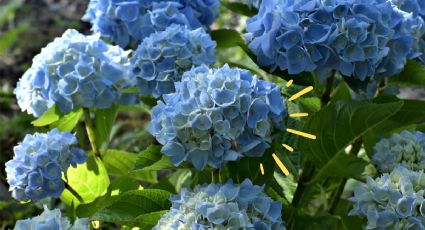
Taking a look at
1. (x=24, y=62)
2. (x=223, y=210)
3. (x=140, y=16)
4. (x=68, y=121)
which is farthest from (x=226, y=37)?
(x=24, y=62)

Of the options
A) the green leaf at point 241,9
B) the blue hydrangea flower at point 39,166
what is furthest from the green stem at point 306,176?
the blue hydrangea flower at point 39,166

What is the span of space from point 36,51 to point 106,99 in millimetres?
2488

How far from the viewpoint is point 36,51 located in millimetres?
4082

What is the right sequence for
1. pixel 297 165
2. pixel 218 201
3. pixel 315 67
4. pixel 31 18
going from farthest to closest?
pixel 31 18 < pixel 297 165 < pixel 315 67 < pixel 218 201

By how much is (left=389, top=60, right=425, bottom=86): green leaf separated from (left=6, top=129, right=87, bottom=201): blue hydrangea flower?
845 mm

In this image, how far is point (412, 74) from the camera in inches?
67.8

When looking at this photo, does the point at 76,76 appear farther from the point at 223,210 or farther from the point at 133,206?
the point at 223,210

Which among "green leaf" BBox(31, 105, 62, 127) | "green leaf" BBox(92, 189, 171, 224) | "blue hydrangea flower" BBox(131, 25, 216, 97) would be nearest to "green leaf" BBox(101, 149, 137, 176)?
"green leaf" BBox(31, 105, 62, 127)

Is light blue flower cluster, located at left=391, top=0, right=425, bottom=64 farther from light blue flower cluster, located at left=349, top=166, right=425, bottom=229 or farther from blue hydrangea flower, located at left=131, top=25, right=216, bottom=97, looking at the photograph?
blue hydrangea flower, located at left=131, top=25, right=216, bottom=97

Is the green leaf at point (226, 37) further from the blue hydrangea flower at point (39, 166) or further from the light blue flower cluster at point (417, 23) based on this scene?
the blue hydrangea flower at point (39, 166)

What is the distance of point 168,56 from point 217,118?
41 centimetres

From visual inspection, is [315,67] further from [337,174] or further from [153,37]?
[153,37]

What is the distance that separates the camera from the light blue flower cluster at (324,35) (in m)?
1.48

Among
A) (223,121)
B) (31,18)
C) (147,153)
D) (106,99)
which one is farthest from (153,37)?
(31,18)
